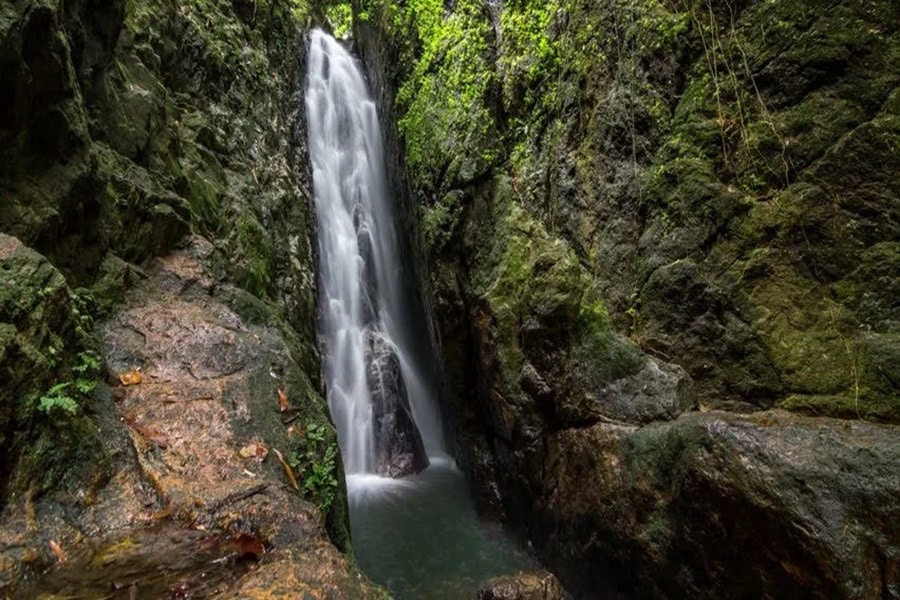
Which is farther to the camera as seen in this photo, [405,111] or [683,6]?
[405,111]

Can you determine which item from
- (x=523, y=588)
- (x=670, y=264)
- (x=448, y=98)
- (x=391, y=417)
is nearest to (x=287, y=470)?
(x=523, y=588)

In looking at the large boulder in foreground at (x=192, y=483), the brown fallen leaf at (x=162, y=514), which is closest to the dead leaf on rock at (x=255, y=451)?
the large boulder in foreground at (x=192, y=483)

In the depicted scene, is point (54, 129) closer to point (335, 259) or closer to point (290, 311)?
point (290, 311)

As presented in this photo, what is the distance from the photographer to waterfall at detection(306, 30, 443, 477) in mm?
10422

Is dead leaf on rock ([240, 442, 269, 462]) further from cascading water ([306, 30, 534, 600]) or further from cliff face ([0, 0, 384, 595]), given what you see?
cascading water ([306, 30, 534, 600])

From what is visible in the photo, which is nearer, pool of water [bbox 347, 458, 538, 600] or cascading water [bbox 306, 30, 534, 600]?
pool of water [bbox 347, 458, 538, 600]

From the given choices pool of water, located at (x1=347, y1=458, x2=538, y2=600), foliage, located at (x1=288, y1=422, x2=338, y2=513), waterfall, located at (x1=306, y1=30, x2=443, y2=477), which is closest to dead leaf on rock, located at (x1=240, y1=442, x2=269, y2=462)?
foliage, located at (x1=288, y1=422, x2=338, y2=513)

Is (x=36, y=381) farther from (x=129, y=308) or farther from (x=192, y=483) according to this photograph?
(x=129, y=308)

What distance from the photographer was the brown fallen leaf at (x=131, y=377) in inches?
151

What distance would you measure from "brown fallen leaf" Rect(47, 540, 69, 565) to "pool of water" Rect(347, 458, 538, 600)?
469 centimetres

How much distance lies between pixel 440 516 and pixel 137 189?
6.45 meters

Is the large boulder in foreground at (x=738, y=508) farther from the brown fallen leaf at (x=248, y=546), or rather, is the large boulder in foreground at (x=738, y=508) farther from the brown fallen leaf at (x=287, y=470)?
the brown fallen leaf at (x=248, y=546)

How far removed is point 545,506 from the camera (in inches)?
267

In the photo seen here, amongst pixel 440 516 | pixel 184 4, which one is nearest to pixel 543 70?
pixel 184 4
